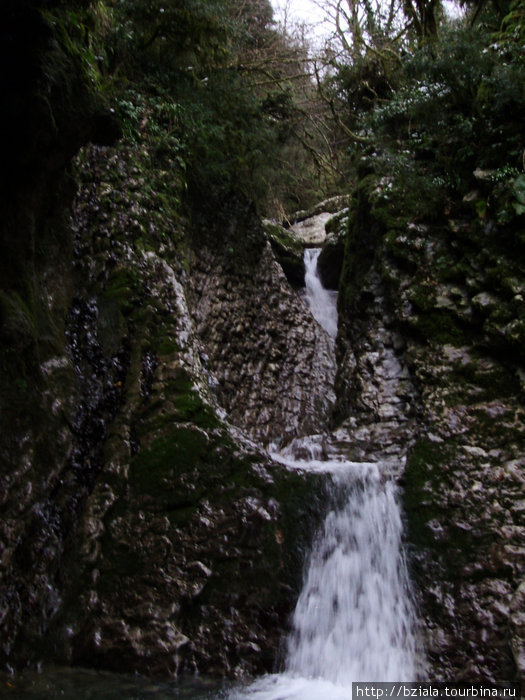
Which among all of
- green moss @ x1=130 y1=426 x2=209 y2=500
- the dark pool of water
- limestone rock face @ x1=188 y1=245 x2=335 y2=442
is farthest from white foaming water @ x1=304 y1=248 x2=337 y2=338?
the dark pool of water

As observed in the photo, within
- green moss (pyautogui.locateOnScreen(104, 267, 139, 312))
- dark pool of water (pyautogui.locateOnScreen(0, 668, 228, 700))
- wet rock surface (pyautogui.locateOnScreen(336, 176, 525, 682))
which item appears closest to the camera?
dark pool of water (pyautogui.locateOnScreen(0, 668, 228, 700))

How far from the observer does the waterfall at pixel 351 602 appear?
3.41 metres

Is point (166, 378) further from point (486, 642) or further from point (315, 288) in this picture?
point (315, 288)

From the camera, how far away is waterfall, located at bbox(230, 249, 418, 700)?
341 centimetres

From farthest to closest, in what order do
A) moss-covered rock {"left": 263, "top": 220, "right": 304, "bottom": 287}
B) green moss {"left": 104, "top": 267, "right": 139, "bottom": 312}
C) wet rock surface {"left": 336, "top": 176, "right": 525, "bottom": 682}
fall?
moss-covered rock {"left": 263, "top": 220, "right": 304, "bottom": 287} < green moss {"left": 104, "top": 267, "right": 139, "bottom": 312} < wet rock surface {"left": 336, "top": 176, "right": 525, "bottom": 682}

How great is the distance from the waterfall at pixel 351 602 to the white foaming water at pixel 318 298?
516 cm

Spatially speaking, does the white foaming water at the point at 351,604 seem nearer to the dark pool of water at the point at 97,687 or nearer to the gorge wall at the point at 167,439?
the gorge wall at the point at 167,439

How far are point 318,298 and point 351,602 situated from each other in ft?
24.5

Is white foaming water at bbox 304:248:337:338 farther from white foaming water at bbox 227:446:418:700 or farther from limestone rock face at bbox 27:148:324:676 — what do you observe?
white foaming water at bbox 227:446:418:700

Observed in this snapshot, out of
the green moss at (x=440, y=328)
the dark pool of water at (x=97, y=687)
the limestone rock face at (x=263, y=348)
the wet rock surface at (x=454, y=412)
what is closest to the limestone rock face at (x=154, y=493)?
the dark pool of water at (x=97, y=687)

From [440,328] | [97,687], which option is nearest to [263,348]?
[440,328]

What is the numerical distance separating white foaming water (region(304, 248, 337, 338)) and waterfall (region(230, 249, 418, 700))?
16.9ft

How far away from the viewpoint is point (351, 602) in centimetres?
384

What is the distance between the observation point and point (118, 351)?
4480mm
